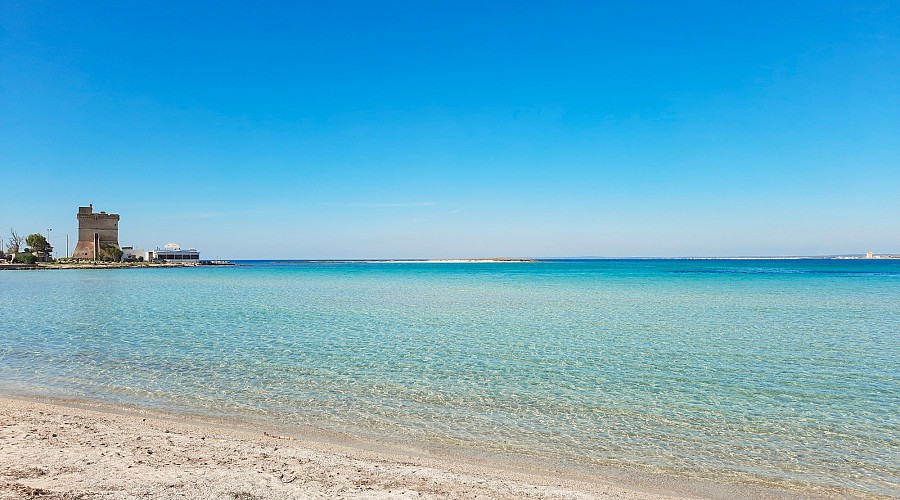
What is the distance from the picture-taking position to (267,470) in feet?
19.4

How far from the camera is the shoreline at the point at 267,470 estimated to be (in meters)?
5.38

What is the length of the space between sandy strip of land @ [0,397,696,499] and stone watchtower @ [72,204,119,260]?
14088 centimetres

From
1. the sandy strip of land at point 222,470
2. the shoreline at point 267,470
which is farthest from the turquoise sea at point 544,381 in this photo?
the sandy strip of land at point 222,470

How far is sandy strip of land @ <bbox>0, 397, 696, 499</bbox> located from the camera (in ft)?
17.4

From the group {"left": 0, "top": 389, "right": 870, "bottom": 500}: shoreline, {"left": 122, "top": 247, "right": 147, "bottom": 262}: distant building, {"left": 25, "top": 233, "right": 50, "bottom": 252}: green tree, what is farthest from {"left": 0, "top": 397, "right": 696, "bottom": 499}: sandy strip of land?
{"left": 122, "top": 247, "right": 147, "bottom": 262}: distant building

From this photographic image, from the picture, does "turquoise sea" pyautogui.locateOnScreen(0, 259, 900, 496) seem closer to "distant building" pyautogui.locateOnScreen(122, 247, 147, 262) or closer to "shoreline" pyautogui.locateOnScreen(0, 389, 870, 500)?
"shoreline" pyautogui.locateOnScreen(0, 389, 870, 500)

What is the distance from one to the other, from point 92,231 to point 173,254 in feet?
59.9

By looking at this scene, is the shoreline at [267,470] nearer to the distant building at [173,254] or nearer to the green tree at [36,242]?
the green tree at [36,242]

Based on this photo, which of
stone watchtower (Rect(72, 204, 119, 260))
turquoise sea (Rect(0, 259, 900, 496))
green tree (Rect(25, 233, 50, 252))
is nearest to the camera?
turquoise sea (Rect(0, 259, 900, 496))

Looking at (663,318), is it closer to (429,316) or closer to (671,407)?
(429,316)

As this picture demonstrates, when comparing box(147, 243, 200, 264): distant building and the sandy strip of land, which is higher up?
box(147, 243, 200, 264): distant building

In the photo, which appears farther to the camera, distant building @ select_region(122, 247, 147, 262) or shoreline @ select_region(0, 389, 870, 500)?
distant building @ select_region(122, 247, 147, 262)

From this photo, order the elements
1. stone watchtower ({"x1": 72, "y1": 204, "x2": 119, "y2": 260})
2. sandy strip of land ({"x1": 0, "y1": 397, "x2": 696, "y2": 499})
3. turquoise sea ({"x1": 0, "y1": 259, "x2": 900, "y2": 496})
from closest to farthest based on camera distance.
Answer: sandy strip of land ({"x1": 0, "y1": 397, "x2": 696, "y2": 499}) < turquoise sea ({"x1": 0, "y1": 259, "x2": 900, "y2": 496}) < stone watchtower ({"x1": 72, "y1": 204, "x2": 119, "y2": 260})

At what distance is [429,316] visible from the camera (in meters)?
23.7
